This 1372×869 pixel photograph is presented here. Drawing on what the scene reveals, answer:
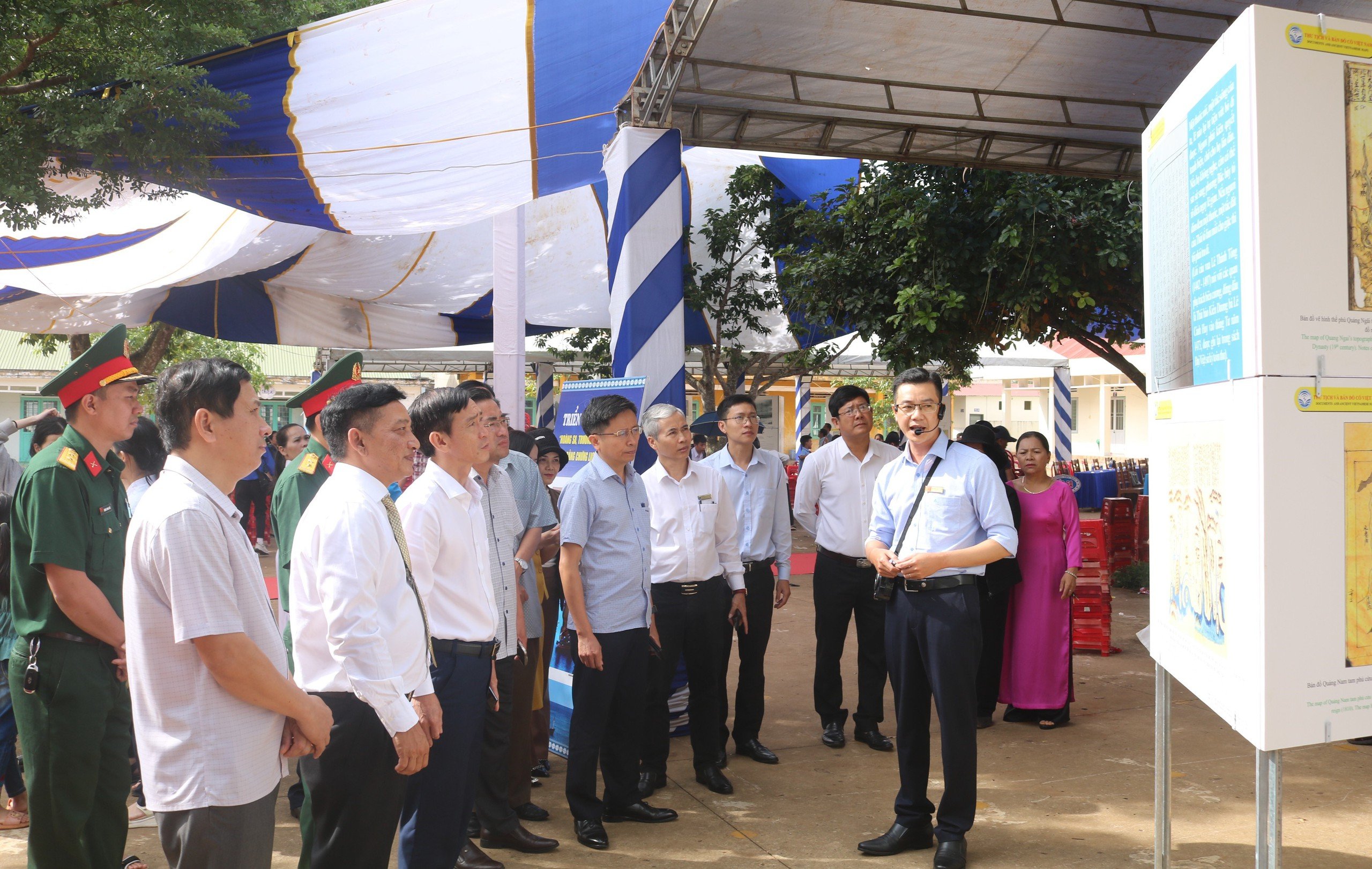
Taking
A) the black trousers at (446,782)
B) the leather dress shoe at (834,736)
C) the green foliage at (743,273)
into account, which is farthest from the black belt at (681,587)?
the green foliage at (743,273)

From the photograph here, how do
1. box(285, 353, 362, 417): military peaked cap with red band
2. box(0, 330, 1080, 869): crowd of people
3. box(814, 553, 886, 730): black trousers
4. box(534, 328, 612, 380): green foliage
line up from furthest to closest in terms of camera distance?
box(534, 328, 612, 380): green foliage < box(814, 553, 886, 730): black trousers < box(285, 353, 362, 417): military peaked cap with red band < box(0, 330, 1080, 869): crowd of people

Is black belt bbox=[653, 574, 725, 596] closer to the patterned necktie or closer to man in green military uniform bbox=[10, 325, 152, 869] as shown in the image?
the patterned necktie

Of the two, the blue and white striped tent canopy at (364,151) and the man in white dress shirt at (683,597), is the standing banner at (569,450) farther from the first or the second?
the blue and white striped tent canopy at (364,151)

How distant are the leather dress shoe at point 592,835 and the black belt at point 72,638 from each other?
6.35 feet

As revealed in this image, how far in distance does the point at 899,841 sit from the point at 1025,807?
2.76 feet

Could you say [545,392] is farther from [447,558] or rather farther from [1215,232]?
[1215,232]

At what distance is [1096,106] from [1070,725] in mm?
3845

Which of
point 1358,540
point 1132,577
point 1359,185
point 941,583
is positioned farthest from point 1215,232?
point 1132,577

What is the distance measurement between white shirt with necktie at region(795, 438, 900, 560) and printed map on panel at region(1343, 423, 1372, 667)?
340 centimetres

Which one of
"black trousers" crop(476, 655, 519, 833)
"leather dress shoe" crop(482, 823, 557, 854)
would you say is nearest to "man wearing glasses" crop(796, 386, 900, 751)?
"leather dress shoe" crop(482, 823, 557, 854)

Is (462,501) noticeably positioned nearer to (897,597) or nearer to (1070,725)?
(897,597)

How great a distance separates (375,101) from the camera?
17.8 feet

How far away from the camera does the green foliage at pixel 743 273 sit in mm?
11695

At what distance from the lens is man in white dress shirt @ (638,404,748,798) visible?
15.6 feet
